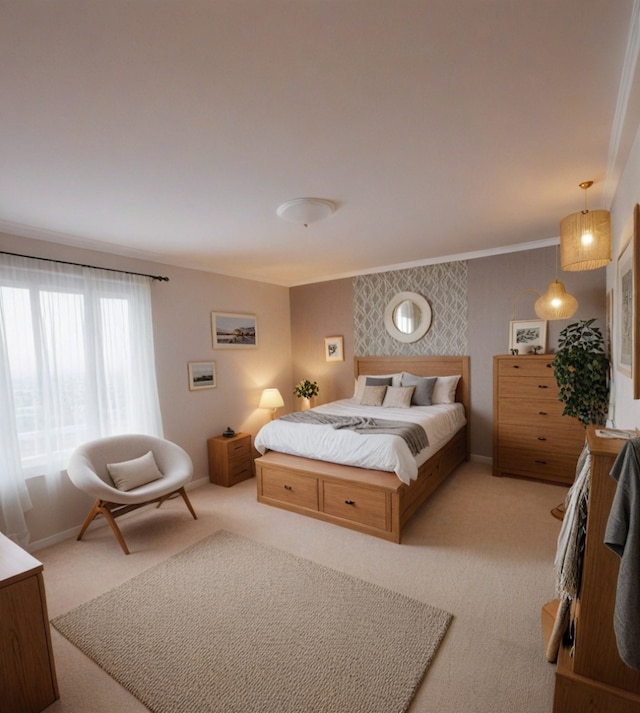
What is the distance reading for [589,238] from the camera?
2209mm

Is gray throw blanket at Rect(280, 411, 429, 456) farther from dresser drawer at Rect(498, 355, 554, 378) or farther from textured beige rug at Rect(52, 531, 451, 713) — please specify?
dresser drawer at Rect(498, 355, 554, 378)

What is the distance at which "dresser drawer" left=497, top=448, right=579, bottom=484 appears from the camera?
11.9 feet

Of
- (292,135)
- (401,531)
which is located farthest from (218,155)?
(401,531)

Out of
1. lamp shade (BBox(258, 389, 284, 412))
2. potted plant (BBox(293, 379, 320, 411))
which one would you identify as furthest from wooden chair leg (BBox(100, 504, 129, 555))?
potted plant (BBox(293, 379, 320, 411))

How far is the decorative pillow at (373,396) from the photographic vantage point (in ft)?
14.6

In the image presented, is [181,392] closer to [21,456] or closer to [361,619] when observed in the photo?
[21,456]

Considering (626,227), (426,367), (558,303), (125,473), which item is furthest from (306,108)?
(426,367)

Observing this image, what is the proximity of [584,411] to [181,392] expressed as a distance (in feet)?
13.0

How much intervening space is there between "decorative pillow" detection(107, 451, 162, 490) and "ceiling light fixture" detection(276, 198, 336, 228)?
7.99 feet

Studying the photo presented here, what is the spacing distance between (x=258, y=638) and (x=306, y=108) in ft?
8.56

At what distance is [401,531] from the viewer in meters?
2.85

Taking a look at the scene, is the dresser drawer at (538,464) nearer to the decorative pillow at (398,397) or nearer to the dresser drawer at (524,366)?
the dresser drawer at (524,366)

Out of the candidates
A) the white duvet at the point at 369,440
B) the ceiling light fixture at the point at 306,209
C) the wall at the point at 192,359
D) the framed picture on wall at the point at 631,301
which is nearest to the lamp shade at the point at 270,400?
the wall at the point at 192,359

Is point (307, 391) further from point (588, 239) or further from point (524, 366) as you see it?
point (588, 239)
